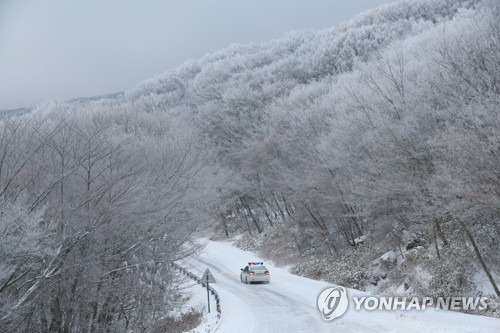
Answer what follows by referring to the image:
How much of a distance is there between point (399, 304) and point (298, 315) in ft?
12.8

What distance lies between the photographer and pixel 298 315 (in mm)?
17969

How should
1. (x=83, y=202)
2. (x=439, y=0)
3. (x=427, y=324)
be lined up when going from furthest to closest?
(x=439, y=0) → (x=83, y=202) → (x=427, y=324)

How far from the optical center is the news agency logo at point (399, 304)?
588 inches

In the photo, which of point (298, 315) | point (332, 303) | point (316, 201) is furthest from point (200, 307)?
point (316, 201)

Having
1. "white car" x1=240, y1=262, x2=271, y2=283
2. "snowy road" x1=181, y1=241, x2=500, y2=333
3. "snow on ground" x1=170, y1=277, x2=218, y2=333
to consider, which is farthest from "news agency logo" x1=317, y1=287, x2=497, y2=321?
"white car" x1=240, y1=262, x2=271, y2=283

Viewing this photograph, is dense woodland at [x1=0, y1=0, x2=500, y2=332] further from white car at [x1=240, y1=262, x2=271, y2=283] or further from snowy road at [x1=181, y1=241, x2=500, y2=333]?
white car at [x1=240, y1=262, x2=271, y2=283]

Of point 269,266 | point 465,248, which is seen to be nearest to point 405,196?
point 465,248

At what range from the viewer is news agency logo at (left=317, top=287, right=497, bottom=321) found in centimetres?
1495

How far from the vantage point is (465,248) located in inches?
691

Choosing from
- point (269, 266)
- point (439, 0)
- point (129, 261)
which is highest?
point (439, 0)

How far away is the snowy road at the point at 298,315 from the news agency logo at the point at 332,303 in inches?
13.4

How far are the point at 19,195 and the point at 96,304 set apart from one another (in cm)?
438

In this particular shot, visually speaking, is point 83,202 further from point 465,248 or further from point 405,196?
point 465,248

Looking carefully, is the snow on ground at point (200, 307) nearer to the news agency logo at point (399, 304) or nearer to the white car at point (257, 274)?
the white car at point (257, 274)
